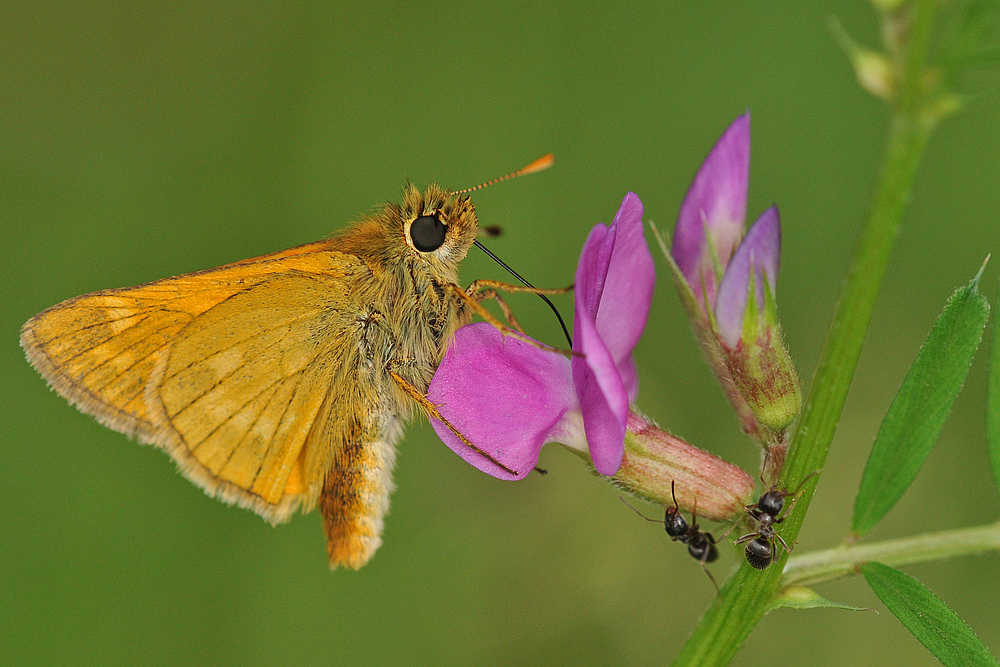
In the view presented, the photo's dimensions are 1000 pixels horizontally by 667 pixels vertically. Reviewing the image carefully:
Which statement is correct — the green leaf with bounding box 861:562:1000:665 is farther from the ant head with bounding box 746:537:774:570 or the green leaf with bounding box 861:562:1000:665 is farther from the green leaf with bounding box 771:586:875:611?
the ant head with bounding box 746:537:774:570

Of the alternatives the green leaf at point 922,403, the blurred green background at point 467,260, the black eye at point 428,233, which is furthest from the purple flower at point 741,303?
the blurred green background at point 467,260

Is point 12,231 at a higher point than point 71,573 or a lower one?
higher

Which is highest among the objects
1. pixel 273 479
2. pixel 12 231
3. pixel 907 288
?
pixel 907 288

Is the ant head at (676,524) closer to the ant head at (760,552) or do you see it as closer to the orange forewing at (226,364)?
the ant head at (760,552)

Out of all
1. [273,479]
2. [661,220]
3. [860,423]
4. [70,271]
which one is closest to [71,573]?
[70,271]

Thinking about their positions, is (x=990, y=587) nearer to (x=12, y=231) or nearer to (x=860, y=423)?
(x=860, y=423)
